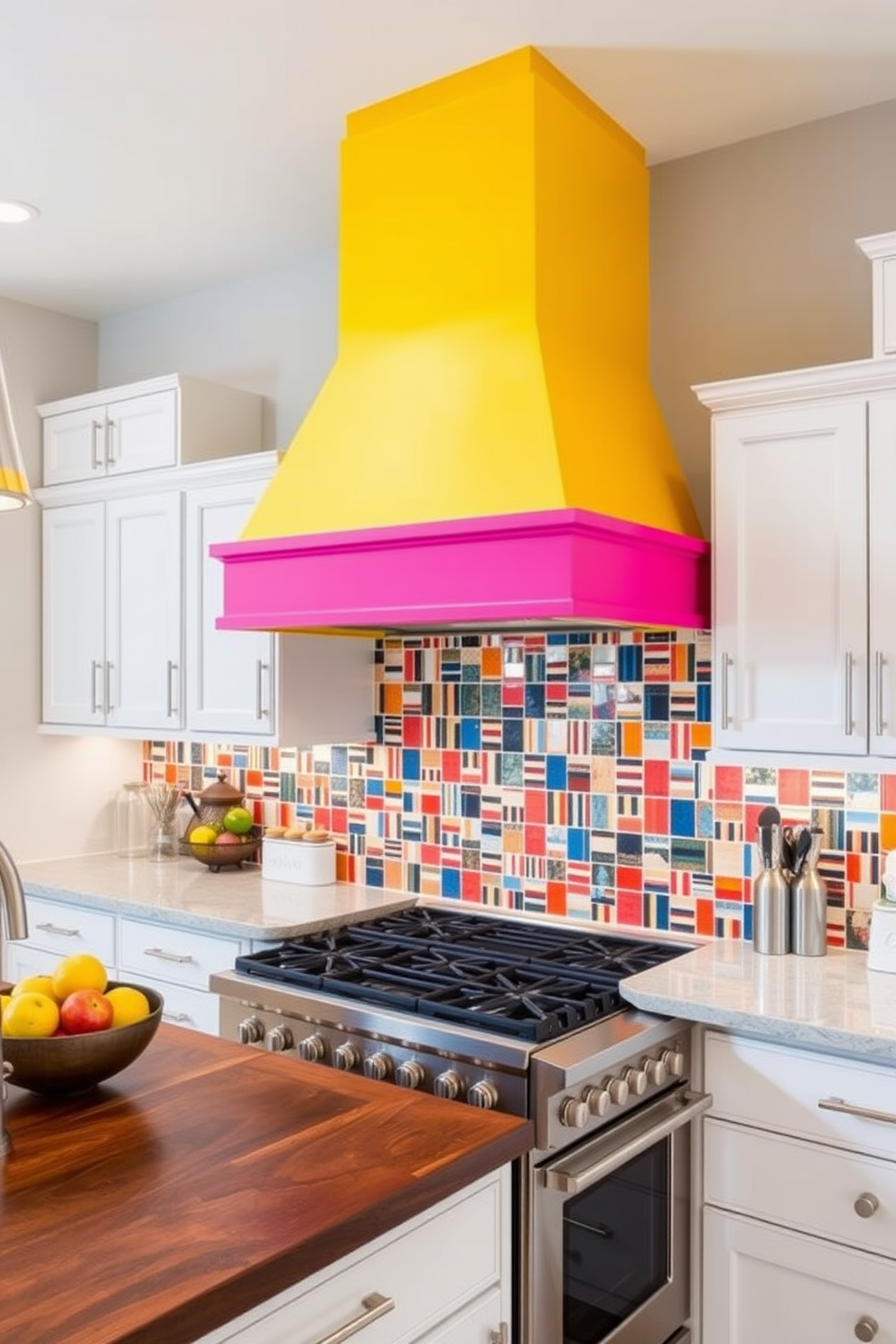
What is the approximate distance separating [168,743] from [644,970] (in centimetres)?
217

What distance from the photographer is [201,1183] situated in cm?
137

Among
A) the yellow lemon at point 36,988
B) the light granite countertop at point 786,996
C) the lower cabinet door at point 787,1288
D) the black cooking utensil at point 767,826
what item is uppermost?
the black cooking utensil at point 767,826

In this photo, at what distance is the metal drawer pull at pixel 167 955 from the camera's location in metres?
3.03

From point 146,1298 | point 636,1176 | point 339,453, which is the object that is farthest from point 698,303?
point 146,1298

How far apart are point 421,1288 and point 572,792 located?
1.69 m

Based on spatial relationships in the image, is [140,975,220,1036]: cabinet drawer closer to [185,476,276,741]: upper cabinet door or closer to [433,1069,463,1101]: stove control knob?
[185,476,276,741]: upper cabinet door

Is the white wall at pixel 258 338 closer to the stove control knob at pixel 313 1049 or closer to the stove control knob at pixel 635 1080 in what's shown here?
the stove control knob at pixel 313 1049

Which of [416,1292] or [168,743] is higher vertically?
[168,743]

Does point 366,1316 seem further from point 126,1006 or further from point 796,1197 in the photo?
point 796,1197

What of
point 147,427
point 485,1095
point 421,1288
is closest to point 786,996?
point 485,1095

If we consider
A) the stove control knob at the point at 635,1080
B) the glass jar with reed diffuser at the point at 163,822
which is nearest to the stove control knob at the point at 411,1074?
the stove control knob at the point at 635,1080

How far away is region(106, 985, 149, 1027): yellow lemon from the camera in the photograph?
1667 millimetres

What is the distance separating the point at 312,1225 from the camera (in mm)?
1265

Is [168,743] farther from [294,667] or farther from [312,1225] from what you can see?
[312,1225]
